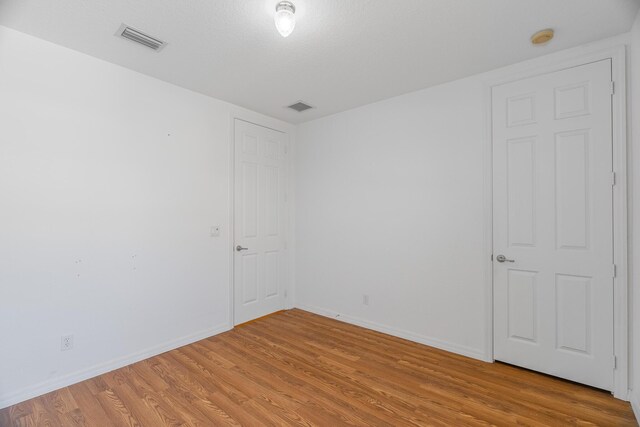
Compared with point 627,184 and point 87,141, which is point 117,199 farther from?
point 627,184

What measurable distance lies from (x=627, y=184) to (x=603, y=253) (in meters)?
0.53

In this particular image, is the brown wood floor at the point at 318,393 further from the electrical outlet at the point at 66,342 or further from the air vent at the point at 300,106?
the air vent at the point at 300,106

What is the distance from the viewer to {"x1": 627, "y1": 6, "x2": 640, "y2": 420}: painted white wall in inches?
80.7

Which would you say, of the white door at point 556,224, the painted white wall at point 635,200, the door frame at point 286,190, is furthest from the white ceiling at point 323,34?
the door frame at point 286,190

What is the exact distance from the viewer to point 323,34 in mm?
2215

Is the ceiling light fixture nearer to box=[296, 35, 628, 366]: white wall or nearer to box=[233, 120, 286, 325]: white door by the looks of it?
box=[296, 35, 628, 366]: white wall

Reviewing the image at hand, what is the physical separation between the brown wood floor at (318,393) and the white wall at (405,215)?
48 centimetres

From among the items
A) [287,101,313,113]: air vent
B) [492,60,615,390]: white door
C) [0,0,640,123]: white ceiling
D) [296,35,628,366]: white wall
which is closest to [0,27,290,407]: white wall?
[0,0,640,123]: white ceiling

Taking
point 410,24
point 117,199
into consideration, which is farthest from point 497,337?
point 117,199

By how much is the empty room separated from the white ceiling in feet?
0.07

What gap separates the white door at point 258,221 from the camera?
3.74 m

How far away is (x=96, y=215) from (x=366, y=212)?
2.72 m

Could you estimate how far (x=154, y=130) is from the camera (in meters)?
2.95

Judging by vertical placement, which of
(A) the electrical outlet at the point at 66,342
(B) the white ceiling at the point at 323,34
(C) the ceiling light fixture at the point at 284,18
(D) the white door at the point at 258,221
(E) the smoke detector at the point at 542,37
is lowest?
(A) the electrical outlet at the point at 66,342
